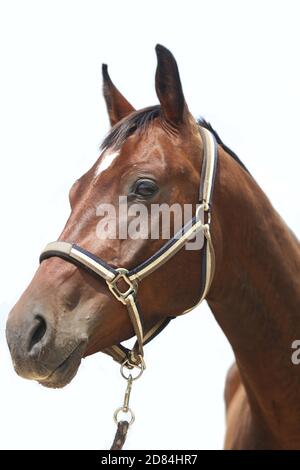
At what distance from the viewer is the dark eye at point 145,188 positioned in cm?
284

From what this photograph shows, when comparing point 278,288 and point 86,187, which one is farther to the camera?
point 278,288

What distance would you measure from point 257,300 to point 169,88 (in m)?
1.30

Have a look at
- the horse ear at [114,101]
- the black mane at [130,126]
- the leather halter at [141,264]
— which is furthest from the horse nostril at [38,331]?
the horse ear at [114,101]

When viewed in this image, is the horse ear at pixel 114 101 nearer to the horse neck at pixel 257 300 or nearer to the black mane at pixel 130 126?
the black mane at pixel 130 126

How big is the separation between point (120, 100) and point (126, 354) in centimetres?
167

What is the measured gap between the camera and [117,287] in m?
2.71

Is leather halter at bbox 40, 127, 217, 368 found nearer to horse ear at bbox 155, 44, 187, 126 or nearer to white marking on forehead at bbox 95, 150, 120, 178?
horse ear at bbox 155, 44, 187, 126

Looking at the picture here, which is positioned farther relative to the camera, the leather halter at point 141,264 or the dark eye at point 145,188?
the dark eye at point 145,188

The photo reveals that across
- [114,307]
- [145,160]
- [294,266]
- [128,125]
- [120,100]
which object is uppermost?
[120,100]

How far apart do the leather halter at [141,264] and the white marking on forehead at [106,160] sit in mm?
457

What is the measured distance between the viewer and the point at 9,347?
247 centimetres

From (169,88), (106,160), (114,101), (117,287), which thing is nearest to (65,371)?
(117,287)
